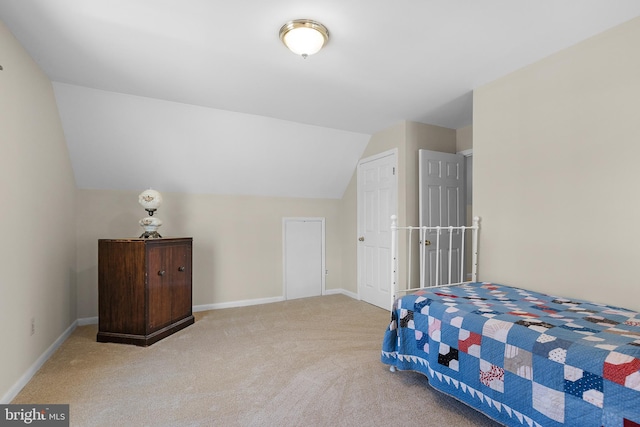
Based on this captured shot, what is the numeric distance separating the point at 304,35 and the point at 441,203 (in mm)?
2497

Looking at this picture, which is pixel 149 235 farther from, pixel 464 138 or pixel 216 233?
pixel 464 138

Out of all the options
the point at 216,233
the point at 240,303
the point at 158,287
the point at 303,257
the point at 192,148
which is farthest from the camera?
the point at 303,257

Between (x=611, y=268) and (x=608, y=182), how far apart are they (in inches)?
21.1

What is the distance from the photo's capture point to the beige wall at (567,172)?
191cm

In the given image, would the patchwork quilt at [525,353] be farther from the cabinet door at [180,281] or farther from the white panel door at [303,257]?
the white panel door at [303,257]

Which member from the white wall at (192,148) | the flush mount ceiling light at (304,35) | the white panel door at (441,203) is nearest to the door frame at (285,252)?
the white wall at (192,148)

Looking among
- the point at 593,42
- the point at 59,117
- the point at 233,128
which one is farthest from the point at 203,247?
the point at 593,42

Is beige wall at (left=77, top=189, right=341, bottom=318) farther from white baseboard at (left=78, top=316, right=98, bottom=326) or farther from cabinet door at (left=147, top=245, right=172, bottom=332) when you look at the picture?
cabinet door at (left=147, top=245, right=172, bottom=332)

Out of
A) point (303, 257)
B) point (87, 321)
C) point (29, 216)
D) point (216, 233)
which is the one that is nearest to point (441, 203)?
point (303, 257)

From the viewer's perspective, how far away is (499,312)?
173 centimetres

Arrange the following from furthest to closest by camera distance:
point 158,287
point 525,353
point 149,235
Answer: point 149,235 → point 158,287 → point 525,353

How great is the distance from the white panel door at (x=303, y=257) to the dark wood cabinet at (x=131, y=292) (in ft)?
5.52

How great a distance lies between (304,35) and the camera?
1887mm

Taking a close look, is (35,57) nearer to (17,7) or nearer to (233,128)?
(17,7)
